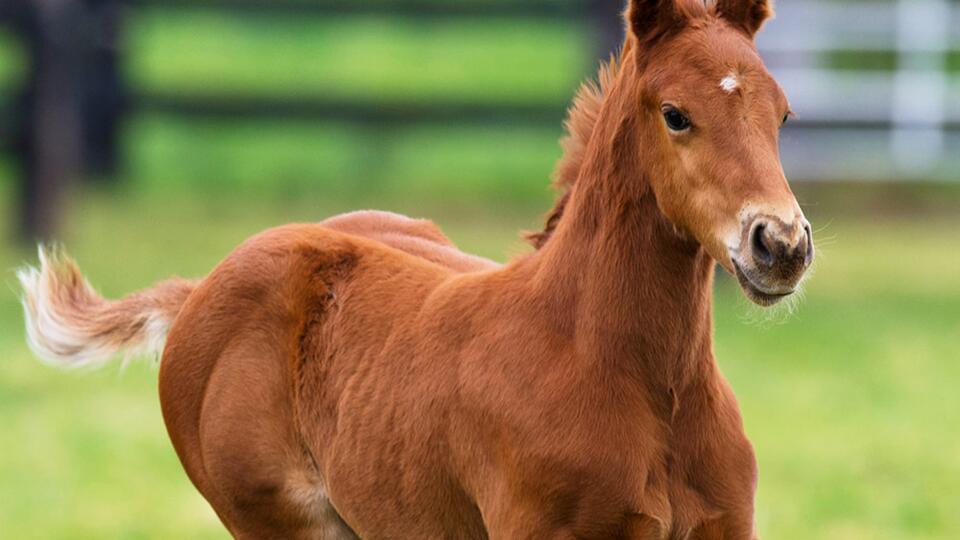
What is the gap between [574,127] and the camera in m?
4.04

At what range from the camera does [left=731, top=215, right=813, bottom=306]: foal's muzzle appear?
319cm

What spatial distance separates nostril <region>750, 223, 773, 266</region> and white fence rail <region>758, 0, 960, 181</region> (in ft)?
35.8

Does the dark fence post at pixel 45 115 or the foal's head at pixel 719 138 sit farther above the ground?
the dark fence post at pixel 45 115

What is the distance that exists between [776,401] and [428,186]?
7.16 metres

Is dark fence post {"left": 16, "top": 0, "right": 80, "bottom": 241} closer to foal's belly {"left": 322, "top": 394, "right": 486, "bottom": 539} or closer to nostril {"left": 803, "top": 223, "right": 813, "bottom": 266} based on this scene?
foal's belly {"left": 322, "top": 394, "right": 486, "bottom": 539}

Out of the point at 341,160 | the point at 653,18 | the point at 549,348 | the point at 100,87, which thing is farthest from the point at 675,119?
the point at 100,87

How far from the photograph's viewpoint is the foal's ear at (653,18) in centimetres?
356

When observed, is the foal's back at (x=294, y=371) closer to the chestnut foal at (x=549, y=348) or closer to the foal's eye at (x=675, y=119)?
the chestnut foal at (x=549, y=348)

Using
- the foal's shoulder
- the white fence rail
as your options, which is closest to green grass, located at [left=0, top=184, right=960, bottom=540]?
the foal's shoulder

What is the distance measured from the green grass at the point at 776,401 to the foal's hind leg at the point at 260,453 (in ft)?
2.40

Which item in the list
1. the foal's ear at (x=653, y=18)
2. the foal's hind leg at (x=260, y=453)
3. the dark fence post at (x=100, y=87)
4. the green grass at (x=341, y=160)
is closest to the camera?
the foal's ear at (x=653, y=18)

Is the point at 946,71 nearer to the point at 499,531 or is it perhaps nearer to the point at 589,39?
the point at 589,39

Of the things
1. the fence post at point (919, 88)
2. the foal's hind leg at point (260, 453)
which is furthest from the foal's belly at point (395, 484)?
the fence post at point (919, 88)

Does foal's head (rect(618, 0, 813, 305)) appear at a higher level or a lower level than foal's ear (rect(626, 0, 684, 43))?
lower
